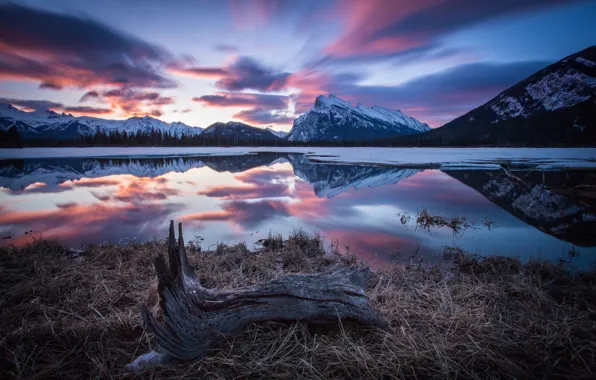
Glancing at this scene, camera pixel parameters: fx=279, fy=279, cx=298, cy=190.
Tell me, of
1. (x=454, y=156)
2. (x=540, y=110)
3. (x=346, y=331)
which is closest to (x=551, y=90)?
(x=540, y=110)

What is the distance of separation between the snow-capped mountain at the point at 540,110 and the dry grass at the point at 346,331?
9012 cm

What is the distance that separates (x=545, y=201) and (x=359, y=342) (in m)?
11.7

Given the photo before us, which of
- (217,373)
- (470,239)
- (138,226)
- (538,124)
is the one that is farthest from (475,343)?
(538,124)

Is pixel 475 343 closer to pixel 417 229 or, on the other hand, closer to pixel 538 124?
pixel 417 229

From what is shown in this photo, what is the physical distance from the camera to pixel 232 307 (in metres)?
2.68

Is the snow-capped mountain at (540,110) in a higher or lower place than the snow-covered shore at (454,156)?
higher

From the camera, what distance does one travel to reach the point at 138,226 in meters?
7.65

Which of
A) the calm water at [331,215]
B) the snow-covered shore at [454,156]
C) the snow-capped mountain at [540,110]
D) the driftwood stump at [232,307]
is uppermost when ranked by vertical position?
the snow-capped mountain at [540,110]

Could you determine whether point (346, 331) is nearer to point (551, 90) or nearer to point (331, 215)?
point (331, 215)

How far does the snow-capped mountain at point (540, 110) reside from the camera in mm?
109438

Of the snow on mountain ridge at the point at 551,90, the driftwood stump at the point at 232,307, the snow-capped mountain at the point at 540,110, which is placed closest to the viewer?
the driftwood stump at the point at 232,307

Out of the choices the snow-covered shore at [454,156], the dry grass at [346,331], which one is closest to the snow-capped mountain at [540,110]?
the snow-covered shore at [454,156]

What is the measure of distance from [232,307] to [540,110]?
209m

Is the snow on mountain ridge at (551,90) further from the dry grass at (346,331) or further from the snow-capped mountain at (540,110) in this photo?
the dry grass at (346,331)
